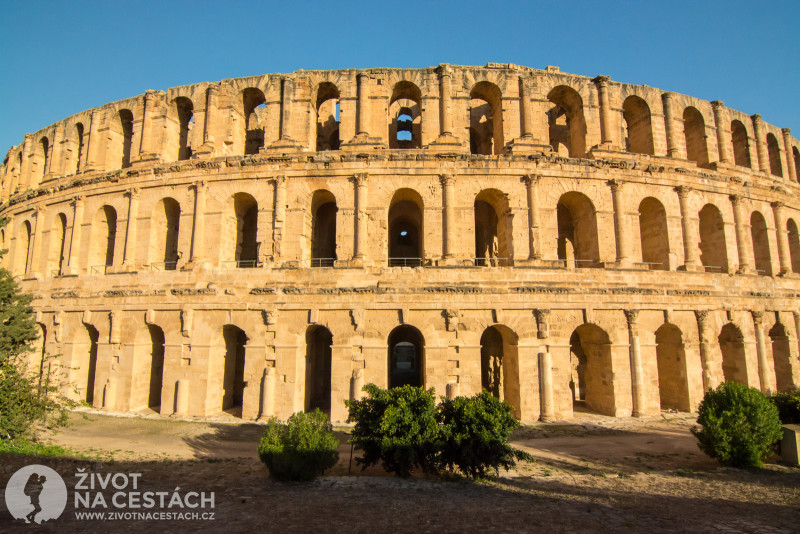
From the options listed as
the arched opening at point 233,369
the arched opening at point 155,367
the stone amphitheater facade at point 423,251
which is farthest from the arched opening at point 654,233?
the arched opening at point 155,367

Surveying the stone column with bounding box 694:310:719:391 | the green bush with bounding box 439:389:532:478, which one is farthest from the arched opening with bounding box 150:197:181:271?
the stone column with bounding box 694:310:719:391

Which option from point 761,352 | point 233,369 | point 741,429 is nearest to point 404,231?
point 233,369

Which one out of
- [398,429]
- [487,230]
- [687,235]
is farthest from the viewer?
[487,230]

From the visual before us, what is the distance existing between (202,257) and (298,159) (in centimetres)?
656

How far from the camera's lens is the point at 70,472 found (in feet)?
33.5

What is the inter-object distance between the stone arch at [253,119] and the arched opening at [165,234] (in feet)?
17.7

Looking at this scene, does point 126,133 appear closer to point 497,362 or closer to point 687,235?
point 497,362

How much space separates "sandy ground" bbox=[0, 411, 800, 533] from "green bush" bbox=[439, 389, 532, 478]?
504 millimetres

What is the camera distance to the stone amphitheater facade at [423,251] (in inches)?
671

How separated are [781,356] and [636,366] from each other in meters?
10.6

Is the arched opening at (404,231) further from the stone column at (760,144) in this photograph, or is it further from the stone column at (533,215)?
the stone column at (760,144)

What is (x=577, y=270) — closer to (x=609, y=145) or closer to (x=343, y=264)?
(x=609, y=145)

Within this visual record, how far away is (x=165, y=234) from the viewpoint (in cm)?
2030

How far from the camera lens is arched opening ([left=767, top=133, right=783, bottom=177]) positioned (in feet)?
78.1
